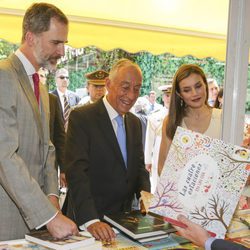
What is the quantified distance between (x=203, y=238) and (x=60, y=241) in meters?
0.45

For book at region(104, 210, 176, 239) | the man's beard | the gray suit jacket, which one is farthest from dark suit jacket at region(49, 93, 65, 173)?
book at region(104, 210, 176, 239)

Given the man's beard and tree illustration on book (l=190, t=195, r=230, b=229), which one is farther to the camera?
the man's beard

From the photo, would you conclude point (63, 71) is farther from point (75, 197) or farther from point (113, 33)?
point (75, 197)

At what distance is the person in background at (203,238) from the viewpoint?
1.12 m

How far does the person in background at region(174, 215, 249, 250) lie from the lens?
1121 mm

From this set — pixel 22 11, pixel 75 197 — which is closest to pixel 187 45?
pixel 22 11

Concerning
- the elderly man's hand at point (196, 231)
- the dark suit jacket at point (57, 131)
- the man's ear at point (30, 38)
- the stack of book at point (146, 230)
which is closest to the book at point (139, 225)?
the stack of book at point (146, 230)

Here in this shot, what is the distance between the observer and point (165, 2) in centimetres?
372

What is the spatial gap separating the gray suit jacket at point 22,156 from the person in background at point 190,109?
2.87 feet

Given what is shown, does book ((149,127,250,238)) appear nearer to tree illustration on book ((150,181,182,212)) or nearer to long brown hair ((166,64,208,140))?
tree illustration on book ((150,181,182,212))

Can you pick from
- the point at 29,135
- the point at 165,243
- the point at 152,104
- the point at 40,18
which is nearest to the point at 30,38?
the point at 40,18

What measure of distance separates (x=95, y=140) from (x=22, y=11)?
182cm

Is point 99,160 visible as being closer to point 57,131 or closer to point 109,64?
point 57,131

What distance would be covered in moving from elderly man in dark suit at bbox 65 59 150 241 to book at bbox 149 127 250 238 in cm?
49
